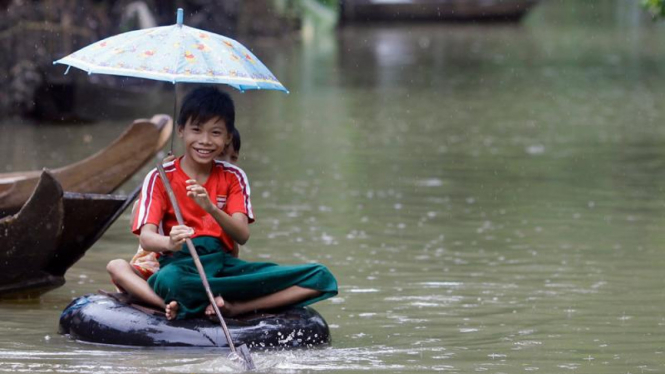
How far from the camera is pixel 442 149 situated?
16.3m

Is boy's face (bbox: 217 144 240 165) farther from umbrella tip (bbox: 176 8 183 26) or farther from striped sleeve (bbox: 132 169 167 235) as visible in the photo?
umbrella tip (bbox: 176 8 183 26)

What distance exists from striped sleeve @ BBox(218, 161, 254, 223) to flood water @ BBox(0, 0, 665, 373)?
2.31ft

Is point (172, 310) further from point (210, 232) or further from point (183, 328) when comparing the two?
point (210, 232)

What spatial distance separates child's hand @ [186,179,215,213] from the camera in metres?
6.77

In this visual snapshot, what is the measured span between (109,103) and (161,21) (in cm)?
337

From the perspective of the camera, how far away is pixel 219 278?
7.18 m

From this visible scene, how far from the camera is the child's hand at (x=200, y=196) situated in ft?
22.2

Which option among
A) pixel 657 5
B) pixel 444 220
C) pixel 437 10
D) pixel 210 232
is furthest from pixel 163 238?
pixel 437 10

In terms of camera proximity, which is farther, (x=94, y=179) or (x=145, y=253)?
(x=94, y=179)

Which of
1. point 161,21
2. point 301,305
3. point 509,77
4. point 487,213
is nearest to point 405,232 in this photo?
point 487,213

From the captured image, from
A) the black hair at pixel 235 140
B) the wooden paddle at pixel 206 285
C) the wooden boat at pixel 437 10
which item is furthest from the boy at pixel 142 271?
the wooden boat at pixel 437 10

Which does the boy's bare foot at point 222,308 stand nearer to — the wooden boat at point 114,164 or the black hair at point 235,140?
the black hair at point 235,140

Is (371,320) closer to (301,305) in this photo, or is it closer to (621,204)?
(301,305)

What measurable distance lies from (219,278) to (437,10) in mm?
39307
